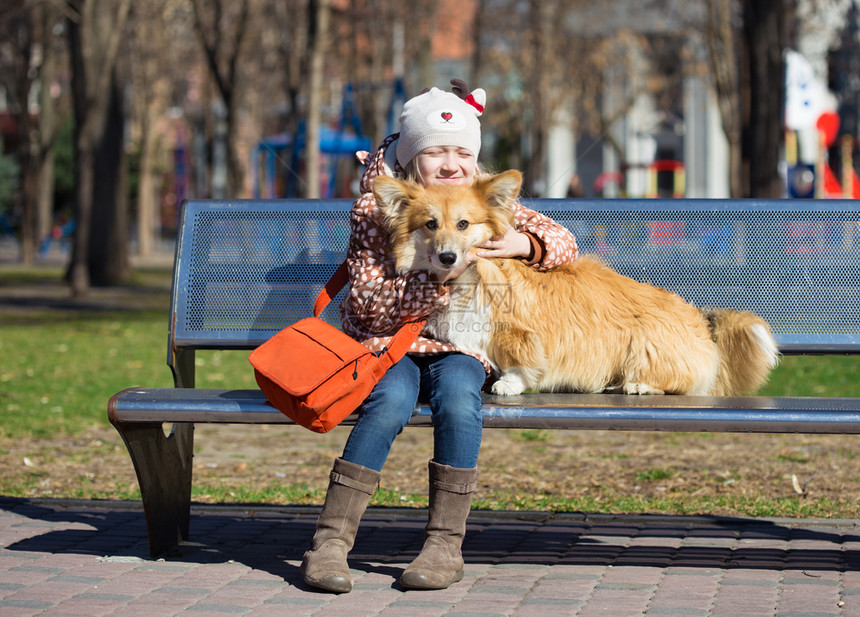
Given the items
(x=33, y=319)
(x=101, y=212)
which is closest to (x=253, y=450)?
(x=33, y=319)

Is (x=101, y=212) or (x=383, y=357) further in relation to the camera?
(x=101, y=212)

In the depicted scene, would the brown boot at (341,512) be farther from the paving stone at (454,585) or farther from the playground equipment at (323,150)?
the playground equipment at (323,150)

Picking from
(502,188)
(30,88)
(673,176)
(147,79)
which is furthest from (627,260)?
(673,176)

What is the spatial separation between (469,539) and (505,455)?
1994 millimetres

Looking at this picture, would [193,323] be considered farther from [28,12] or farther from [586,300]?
[28,12]

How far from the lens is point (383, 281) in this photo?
3.92 metres

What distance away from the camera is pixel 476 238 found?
3.92m

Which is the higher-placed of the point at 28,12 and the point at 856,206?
the point at 28,12

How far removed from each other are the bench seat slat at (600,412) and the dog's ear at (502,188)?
2.30 ft

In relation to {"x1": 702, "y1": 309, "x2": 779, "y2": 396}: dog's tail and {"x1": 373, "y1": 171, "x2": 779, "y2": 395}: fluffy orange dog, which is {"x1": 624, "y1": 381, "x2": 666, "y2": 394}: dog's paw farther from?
{"x1": 702, "y1": 309, "x2": 779, "y2": 396}: dog's tail

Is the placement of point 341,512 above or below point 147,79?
below

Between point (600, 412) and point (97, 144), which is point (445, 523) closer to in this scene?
point (600, 412)

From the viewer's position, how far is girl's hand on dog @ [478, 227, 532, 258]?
3996 millimetres

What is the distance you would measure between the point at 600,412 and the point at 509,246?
746 mm
